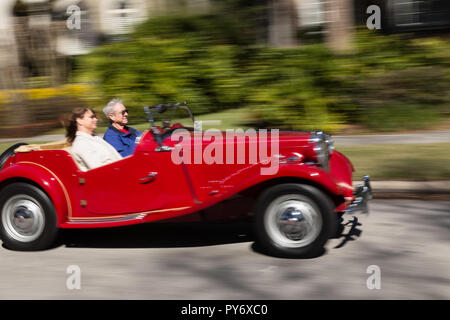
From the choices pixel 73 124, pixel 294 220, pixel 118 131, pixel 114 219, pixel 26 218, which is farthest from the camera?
pixel 118 131

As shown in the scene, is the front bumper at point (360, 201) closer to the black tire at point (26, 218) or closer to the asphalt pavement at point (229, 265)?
the asphalt pavement at point (229, 265)

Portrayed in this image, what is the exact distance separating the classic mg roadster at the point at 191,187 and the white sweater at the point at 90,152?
0.39 feet

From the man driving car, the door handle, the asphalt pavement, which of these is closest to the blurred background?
the asphalt pavement

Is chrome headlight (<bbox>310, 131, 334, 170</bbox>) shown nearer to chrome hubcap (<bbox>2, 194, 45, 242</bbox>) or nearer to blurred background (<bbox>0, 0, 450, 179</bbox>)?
chrome hubcap (<bbox>2, 194, 45, 242</bbox>)

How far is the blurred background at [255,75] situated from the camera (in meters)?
11.3

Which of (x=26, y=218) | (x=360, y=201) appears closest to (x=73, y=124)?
(x=26, y=218)

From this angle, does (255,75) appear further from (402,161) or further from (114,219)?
(114,219)

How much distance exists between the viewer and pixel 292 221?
5.07 meters

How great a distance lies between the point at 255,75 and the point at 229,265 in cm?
722

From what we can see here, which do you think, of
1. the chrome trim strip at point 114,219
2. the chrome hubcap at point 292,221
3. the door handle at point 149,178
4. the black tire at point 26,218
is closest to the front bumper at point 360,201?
the chrome hubcap at point 292,221

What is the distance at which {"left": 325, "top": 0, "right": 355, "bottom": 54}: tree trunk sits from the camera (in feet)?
39.6

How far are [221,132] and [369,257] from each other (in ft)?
6.12

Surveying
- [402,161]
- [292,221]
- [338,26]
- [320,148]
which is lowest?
Answer: [402,161]
